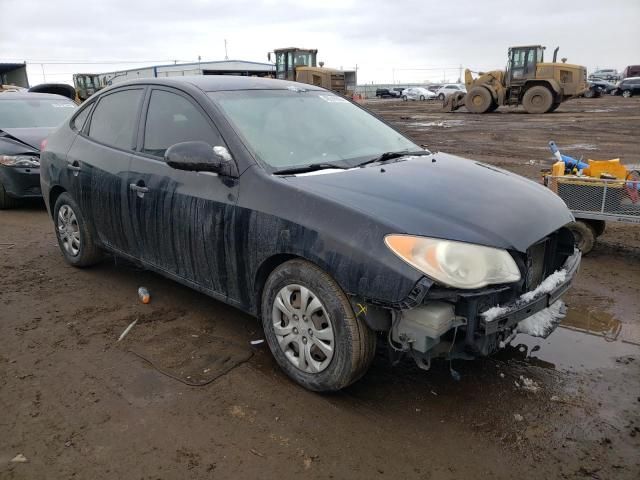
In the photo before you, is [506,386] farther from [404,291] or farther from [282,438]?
[282,438]

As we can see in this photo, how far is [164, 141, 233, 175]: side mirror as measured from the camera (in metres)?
3.20

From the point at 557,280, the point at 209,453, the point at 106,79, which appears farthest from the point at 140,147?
the point at 106,79

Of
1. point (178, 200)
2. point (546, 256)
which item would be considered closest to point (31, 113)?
point (178, 200)

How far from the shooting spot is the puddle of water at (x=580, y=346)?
3.39m

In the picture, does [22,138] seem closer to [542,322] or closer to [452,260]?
[452,260]

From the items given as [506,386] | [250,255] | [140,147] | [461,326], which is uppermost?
[140,147]

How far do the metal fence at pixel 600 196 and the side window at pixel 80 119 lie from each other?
4.32 meters

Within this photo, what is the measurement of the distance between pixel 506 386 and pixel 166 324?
234 cm

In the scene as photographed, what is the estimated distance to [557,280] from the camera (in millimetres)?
3010

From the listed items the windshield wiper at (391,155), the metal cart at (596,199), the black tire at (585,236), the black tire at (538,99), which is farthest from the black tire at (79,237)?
the black tire at (538,99)

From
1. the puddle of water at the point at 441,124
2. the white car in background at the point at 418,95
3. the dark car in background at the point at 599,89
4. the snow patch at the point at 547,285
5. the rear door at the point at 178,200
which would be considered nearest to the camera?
the snow patch at the point at 547,285

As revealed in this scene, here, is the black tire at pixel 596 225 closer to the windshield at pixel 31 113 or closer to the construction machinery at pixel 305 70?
the windshield at pixel 31 113

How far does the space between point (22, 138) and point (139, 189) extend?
4893mm

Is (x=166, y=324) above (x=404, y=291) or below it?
below
